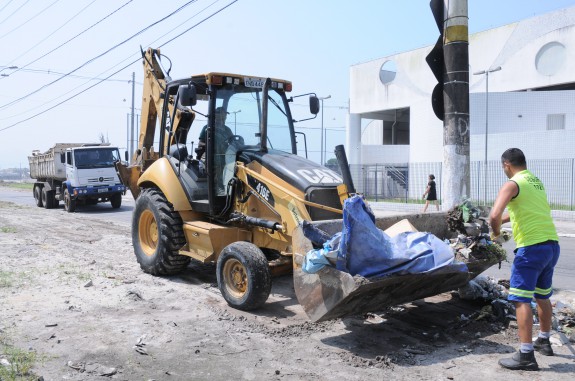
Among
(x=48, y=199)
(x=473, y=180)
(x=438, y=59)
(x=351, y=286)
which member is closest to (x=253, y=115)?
(x=438, y=59)

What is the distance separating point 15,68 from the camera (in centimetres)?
3275

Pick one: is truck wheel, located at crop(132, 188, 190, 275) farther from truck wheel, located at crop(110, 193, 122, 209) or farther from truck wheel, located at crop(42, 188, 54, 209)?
truck wheel, located at crop(42, 188, 54, 209)

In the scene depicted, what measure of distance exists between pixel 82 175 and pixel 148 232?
13.4 metres

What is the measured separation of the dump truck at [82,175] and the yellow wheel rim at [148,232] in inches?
503

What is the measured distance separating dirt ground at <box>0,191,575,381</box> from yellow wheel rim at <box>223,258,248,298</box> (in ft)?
0.79

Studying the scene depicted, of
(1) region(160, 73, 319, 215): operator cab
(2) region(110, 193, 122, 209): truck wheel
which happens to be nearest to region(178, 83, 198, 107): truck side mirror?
(1) region(160, 73, 319, 215): operator cab

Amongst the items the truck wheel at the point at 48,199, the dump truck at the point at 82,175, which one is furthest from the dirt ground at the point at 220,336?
the truck wheel at the point at 48,199

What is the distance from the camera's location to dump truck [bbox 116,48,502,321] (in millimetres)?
5426

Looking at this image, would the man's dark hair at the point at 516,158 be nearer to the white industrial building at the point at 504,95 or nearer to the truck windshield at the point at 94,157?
the truck windshield at the point at 94,157

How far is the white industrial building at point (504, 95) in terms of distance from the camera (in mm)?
27312

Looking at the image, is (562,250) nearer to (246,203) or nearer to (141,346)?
(246,203)

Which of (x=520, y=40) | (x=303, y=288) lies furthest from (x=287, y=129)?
(x=520, y=40)

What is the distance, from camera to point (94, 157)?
21438mm

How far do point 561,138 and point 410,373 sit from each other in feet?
78.3
